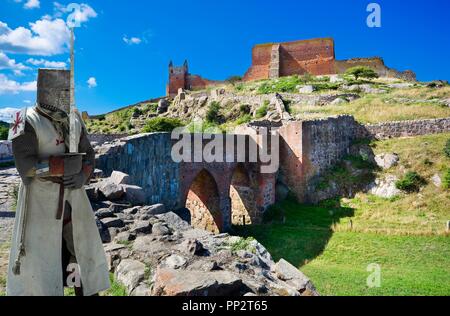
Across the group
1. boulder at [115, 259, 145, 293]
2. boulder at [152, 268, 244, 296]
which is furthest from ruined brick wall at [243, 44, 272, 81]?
boulder at [152, 268, 244, 296]

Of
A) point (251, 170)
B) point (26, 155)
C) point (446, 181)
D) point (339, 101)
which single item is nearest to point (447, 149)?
point (446, 181)

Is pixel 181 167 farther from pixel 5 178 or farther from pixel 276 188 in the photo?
pixel 276 188

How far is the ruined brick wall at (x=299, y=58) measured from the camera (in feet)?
Answer: 188

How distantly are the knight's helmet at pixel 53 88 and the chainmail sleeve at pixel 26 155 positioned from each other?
1.07 ft

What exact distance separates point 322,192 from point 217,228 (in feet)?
21.9

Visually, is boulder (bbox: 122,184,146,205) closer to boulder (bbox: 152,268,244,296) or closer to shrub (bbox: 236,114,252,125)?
boulder (bbox: 152,268,244,296)

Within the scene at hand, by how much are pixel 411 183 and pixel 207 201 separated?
10.5 m

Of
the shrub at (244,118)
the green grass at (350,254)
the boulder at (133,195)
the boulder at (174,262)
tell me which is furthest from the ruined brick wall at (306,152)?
the boulder at (174,262)

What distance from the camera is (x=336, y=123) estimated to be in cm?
2375

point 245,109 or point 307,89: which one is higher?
point 307,89

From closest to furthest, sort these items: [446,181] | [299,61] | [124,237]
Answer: [124,237]
[446,181]
[299,61]

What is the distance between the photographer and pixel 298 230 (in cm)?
1723

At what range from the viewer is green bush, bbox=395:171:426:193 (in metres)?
19.0

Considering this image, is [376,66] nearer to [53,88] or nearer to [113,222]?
[113,222]
